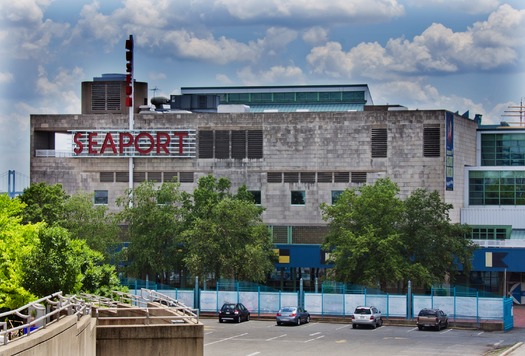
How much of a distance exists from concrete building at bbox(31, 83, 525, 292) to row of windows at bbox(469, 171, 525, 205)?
13.8 inches

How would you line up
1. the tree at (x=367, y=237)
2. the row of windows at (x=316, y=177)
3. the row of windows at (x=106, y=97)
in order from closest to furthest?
the tree at (x=367, y=237) < the row of windows at (x=316, y=177) < the row of windows at (x=106, y=97)

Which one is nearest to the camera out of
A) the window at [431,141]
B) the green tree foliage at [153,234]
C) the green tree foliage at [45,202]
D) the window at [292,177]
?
the green tree foliage at [45,202]

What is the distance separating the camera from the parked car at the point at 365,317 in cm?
7769

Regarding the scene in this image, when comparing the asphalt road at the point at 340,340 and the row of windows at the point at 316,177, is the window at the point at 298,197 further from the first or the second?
the asphalt road at the point at 340,340

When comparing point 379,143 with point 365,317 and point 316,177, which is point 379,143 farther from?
point 365,317

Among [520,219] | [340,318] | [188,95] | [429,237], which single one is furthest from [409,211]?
[188,95]

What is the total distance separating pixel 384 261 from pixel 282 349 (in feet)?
85.0

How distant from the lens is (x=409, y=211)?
91250 mm

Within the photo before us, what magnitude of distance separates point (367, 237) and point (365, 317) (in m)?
11.0

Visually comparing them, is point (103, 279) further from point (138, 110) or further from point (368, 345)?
point (138, 110)

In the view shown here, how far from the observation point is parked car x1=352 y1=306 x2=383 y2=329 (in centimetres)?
7769

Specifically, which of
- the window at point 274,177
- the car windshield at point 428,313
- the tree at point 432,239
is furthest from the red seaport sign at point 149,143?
the car windshield at point 428,313

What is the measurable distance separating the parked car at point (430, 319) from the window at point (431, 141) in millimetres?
30278

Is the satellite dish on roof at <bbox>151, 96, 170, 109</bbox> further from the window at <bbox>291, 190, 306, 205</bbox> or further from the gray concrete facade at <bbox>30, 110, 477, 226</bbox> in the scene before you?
the window at <bbox>291, 190, 306, 205</bbox>
